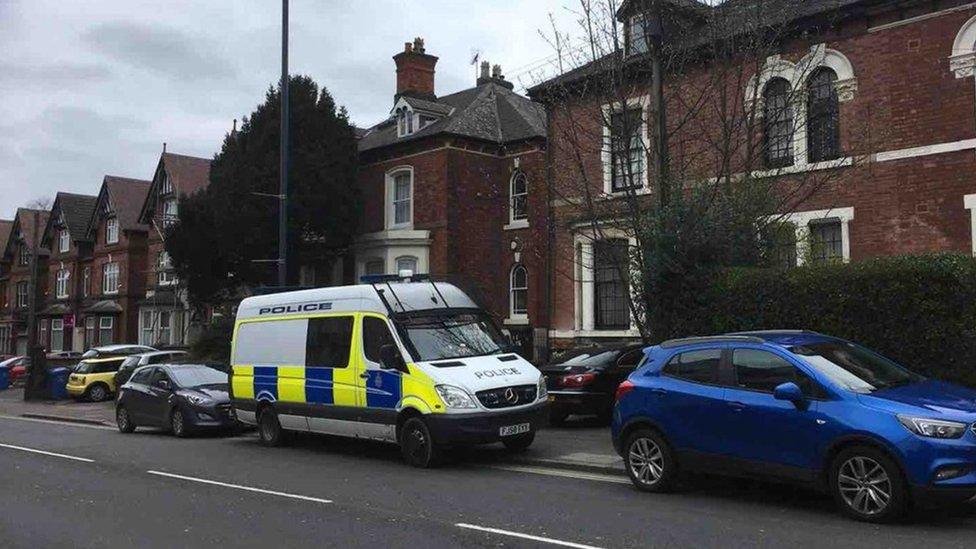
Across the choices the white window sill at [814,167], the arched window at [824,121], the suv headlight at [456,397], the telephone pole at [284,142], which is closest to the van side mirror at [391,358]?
the suv headlight at [456,397]

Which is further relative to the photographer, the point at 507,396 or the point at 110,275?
the point at 110,275

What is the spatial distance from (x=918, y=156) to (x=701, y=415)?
36.6 feet

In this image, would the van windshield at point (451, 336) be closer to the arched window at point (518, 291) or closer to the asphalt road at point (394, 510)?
the asphalt road at point (394, 510)

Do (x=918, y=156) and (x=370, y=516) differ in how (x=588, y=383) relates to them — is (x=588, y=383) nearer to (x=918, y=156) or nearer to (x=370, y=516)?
(x=370, y=516)

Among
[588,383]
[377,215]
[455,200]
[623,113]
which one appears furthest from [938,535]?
[377,215]

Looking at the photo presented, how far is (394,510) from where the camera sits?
836cm

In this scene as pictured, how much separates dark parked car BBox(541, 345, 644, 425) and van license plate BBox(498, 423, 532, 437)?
10.1 feet

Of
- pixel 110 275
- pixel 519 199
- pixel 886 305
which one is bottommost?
pixel 886 305

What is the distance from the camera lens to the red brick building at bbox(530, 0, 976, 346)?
16297 millimetres

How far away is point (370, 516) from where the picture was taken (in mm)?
8094

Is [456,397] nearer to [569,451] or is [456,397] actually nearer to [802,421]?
[569,451]

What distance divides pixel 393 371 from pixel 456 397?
46.1 inches

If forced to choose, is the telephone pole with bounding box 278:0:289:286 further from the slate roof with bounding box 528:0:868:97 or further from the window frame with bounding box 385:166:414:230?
the window frame with bounding box 385:166:414:230

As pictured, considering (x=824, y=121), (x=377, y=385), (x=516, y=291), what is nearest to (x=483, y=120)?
(x=516, y=291)
